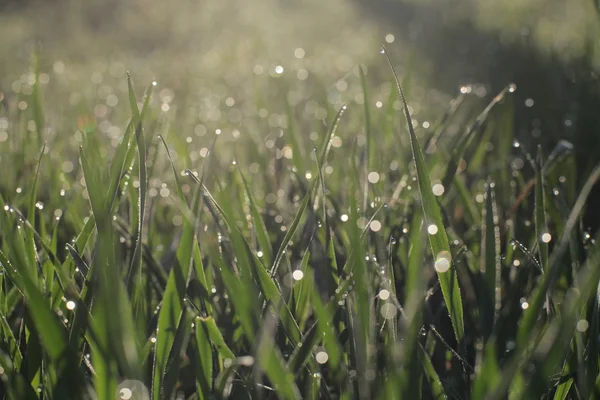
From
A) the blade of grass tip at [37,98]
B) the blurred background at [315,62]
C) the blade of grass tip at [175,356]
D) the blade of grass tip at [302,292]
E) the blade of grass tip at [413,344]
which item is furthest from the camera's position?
the blurred background at [315,62]

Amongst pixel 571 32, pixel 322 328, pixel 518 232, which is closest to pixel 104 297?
pixel 322 328

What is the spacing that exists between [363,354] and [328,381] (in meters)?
0.17

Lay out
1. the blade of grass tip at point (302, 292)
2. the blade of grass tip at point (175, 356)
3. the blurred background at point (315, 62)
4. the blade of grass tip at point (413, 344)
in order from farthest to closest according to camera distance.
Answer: the blurred background at point (315, 62) → the blade of grass tip at point (302, 292) → the blade of grass tip at point (175, 356) → the blade of grass tip at point (413, 344)

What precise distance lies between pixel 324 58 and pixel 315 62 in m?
0.20

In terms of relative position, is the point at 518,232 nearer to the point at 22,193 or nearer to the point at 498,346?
the point at 498,346

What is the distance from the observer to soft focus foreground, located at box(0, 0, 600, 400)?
18.9 inches

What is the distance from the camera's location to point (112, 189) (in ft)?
2.03

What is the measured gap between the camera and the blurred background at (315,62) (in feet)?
Result: 5.66

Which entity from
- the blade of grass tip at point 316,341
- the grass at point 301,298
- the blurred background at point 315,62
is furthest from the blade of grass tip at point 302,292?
the blurred background at point 315,62

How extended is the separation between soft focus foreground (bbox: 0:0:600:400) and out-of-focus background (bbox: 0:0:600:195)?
4 centimetres

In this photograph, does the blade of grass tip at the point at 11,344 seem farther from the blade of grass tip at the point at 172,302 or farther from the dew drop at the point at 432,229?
the dew drop at the point at 432,229

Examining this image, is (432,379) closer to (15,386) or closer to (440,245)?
(440,245)

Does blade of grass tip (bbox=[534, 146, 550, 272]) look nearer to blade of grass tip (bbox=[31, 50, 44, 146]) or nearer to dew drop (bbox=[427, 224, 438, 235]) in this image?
dew drop (bbox=[427, 224, 438, 235])

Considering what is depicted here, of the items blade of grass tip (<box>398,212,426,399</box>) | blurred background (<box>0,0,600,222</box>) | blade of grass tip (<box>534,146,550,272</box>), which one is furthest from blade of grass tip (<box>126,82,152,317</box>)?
blurred background (<box>0,0,600,222</box>)
